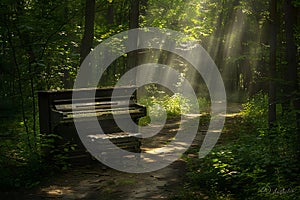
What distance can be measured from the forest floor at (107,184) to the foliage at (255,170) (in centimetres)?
55

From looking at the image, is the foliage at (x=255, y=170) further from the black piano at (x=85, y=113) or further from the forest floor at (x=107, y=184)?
the black piano at (x=85, y=113)

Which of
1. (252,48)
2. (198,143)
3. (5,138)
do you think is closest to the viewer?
(5,138)

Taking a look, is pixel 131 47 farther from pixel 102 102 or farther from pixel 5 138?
pixel 5 138

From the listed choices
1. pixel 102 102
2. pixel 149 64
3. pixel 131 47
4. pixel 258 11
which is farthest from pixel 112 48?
pixel 102 102

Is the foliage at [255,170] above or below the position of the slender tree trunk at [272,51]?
below

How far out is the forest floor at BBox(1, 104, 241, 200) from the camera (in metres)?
8.16

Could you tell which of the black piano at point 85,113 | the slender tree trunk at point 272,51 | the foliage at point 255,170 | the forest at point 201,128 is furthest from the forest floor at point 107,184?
the slender tree trunk at point 272,51

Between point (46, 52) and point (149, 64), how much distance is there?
18.8 metres

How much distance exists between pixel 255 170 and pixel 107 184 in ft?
10.7

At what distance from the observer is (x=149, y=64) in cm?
3178

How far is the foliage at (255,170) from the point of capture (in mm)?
7137

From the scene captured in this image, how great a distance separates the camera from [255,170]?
7.78 metres

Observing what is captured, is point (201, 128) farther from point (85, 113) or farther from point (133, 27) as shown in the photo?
point (85, 113)

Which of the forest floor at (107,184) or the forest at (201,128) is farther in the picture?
the forest floor at (107,184)
